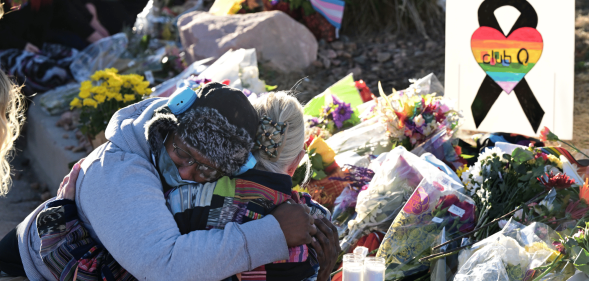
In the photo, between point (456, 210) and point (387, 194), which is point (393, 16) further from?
point (456, 210)

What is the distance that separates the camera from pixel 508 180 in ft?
7.75

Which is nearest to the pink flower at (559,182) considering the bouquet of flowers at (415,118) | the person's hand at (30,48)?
the bouquet of flowers at (415,118)

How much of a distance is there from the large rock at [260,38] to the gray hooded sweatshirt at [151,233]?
3884mm

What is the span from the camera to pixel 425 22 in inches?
251

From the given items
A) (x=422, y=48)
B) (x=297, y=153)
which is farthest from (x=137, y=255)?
(x=422, y=48)

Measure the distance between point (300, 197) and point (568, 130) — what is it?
194 cm

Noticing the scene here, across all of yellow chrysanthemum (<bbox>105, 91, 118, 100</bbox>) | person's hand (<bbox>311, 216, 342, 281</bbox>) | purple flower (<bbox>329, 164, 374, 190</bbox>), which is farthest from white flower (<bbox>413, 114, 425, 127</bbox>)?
yellow chrysanthemum (<bbox>105, 91, 118, 100</bbox>)

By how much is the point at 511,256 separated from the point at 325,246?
0.70m

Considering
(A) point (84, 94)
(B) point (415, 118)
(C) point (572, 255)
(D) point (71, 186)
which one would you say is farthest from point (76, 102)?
(C) point (572, 255)

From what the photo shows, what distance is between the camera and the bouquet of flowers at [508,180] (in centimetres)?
228

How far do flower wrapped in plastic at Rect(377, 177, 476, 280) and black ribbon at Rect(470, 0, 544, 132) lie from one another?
1192mm

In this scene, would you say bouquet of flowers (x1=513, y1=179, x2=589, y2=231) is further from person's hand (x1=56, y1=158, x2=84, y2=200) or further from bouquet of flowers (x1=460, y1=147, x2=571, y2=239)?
person's hand (x1=56, y1=158, x2=84, y2=200)

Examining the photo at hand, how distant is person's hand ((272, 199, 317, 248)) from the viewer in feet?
5.44

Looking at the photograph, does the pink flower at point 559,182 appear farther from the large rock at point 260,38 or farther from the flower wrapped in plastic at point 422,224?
the large rock at point 260,38
